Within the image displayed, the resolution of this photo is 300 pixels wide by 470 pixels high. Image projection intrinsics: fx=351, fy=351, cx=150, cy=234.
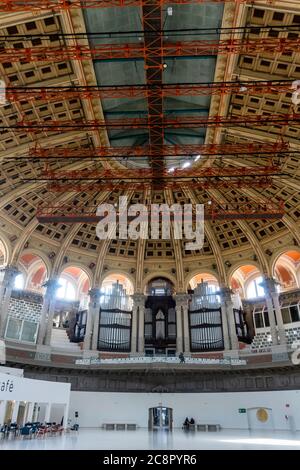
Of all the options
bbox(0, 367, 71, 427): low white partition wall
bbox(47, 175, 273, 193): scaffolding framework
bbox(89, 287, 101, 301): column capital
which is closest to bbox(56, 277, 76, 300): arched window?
bbox(89, 287, 101, 301): column capital

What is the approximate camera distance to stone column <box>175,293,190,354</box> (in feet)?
127

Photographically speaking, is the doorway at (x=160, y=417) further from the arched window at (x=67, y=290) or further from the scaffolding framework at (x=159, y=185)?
the scaffolding framework at (x=159, y=185)

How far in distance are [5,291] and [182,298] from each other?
1928cm

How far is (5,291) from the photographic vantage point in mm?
35406

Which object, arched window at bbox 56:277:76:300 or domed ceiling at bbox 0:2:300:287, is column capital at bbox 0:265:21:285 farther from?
arched window at bbox 56:277:76:300

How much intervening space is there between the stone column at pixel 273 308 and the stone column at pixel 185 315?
8.85 m

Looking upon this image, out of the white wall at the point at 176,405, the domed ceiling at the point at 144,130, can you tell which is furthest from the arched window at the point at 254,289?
the white wall at the point at 176,405

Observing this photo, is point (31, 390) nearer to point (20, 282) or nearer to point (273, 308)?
point (20, 282)

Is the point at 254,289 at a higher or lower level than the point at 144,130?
lower

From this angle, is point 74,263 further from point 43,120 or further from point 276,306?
point 276,306

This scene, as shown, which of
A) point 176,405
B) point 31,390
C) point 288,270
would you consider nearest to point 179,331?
point 176,405

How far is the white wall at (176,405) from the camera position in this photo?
3338 centimetres

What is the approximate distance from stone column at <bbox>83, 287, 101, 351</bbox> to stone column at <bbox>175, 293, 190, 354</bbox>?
30.3ft
